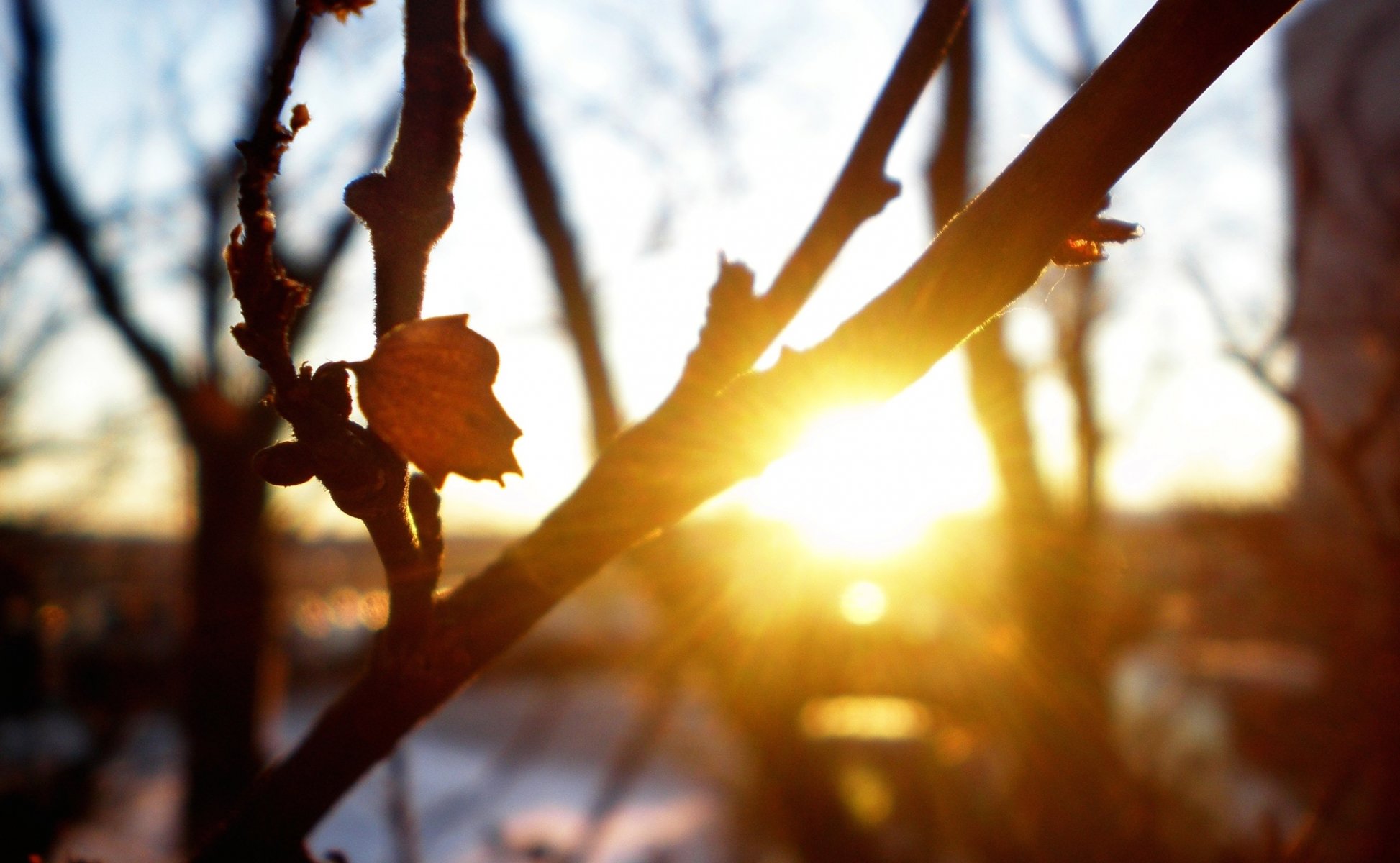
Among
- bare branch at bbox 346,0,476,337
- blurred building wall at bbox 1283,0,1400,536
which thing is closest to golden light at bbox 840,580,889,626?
blurred building wall at bbox 1283,0,1400,536

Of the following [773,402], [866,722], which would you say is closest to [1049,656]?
[773,402]

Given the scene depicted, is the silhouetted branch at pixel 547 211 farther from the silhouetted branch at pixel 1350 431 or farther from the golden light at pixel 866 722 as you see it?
the golden light at pixel 866 722

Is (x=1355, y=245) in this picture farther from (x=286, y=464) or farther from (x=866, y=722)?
(x=286, y=464)

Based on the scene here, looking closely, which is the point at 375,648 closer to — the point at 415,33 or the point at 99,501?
the point at 415,33

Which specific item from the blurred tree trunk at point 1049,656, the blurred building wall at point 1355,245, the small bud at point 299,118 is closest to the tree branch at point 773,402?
the small bud at point 299,118

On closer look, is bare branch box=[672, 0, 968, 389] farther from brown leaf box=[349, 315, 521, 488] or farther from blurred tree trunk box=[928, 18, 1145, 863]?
blurred tree trunk box=[928, 18, 1145, 863]
